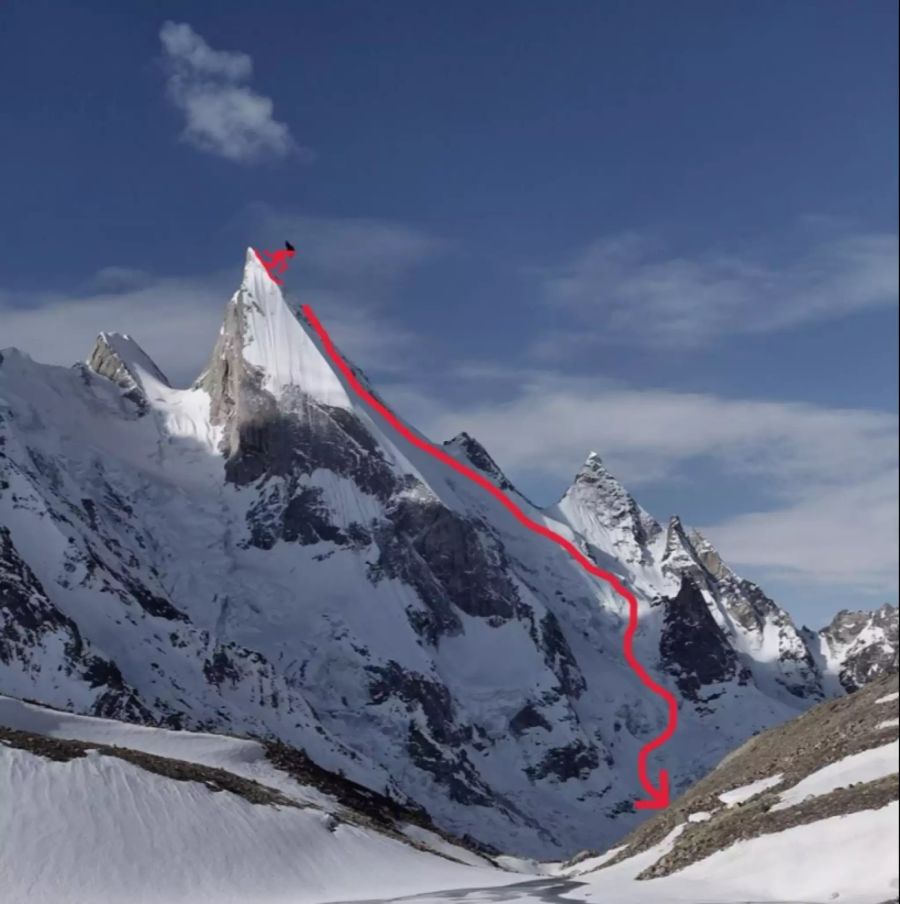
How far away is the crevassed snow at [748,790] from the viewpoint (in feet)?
168

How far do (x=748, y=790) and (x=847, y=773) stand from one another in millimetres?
8499

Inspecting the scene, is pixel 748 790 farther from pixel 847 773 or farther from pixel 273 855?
pixel 273 855

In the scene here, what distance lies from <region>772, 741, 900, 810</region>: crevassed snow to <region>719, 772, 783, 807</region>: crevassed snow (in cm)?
359

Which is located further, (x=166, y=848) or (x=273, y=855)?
(x=273, y=855)

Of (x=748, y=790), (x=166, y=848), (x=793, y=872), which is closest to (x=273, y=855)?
(x=166, y=848)

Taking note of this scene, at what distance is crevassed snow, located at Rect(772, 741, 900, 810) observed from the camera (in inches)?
1704

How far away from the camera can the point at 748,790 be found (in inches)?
2074

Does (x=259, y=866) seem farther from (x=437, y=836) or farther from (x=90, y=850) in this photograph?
(x=437, y=836)

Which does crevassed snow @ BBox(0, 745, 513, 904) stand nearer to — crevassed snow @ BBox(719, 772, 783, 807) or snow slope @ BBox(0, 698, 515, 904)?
snow slope @ BBox(0, 698, 515, 904)

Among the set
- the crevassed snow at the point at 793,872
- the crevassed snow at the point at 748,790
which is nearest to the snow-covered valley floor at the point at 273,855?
the crevassed snow at the point at 793,872

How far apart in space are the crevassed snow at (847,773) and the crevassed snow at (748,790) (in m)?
3.59

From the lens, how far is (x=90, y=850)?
5459cm

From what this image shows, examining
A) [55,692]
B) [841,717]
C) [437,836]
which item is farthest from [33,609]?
[841,717]

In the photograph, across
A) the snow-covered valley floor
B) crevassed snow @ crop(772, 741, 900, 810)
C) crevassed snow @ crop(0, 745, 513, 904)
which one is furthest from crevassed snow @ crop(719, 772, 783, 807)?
crevassed snow @ crop(0, 745, 513, 904)
